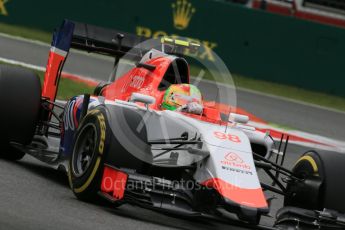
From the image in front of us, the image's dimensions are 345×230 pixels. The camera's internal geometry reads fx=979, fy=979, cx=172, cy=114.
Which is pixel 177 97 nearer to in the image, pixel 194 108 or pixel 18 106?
pixel 194 108

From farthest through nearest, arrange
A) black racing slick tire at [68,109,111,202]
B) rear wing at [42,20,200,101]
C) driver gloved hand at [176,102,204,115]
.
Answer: rear wing at [42,20,200,101] → driver gloved hand at [176,102,204,115] → black racing slick tire at [68,109,111,202]

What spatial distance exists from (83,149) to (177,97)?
1.21 m

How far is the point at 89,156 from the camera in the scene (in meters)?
9.15

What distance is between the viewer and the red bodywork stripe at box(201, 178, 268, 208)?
8234 mm

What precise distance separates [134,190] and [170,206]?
36 centimetres

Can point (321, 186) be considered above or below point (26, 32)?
below

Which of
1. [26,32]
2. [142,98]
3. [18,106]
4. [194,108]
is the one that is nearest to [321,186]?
[194,108]

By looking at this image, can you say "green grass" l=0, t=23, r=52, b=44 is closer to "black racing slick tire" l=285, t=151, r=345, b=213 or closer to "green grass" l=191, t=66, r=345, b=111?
"green grass" l=191, t=66, r=345, b=111

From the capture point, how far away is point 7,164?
10492 millimetres

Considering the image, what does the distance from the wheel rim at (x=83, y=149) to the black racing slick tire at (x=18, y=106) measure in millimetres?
1369

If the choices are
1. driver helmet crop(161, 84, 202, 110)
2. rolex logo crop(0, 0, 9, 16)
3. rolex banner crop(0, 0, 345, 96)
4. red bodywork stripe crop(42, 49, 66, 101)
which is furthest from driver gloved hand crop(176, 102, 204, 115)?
rolex logo crop(0, 0, 9, 16)

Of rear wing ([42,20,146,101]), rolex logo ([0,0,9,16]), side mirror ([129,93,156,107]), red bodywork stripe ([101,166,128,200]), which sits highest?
rolex logo ([0,0,9,16])

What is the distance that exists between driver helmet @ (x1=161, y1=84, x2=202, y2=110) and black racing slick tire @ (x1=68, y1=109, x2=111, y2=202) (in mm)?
981

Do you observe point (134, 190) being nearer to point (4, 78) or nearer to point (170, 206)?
point (170, 206)
